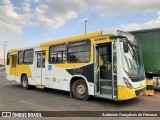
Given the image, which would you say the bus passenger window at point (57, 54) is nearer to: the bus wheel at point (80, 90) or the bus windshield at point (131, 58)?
the bus wheel at point (80, 90)

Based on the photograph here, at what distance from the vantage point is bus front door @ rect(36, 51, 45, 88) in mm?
12445

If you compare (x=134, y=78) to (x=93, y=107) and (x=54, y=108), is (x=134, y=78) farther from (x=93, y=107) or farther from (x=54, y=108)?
(x=54, y=108)

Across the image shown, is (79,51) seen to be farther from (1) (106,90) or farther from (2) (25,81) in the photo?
(2) (25,81)

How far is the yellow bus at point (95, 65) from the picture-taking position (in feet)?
27.7

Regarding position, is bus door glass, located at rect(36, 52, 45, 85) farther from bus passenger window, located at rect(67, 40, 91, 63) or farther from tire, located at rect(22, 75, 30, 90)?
bus passenger window, located at rect(67, 40, 91, 63)

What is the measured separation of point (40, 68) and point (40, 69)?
2.4 inches

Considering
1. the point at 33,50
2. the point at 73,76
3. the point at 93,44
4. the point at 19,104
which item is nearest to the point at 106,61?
the point at 93,44

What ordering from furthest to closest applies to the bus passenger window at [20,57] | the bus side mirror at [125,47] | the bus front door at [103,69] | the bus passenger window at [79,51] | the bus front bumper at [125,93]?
the bus passenger window at [20,57] → the bus passenger window at [79,51] → the bus front door at [103,69] → the bus side mirror at [125,47] → the bus front bumper at [125,93]

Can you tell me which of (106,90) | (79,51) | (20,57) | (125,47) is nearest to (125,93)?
(106,90)

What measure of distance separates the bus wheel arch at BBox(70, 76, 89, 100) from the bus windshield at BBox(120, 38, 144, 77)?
2139 millimetres

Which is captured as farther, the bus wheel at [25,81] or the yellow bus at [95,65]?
the bus wheel at [25,81]

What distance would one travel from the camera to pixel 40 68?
1269 centimetres

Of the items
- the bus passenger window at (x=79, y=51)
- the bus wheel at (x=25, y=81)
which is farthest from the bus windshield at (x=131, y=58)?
the bus wheel at (x=25, y=81)

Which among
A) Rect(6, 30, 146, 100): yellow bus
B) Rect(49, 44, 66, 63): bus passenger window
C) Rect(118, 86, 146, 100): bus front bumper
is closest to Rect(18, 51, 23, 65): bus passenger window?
Rect(6, 30, 146, 100): yellow bus
